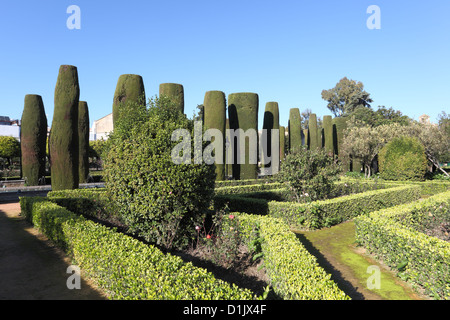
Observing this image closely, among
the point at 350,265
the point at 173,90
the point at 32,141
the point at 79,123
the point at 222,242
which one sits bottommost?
the point at 350,265

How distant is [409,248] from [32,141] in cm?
2327

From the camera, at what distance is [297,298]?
329cm

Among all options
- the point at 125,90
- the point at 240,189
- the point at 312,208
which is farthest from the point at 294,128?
the point at 312,208

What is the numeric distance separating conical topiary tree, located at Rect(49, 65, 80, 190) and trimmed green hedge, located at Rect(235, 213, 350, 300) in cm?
1178

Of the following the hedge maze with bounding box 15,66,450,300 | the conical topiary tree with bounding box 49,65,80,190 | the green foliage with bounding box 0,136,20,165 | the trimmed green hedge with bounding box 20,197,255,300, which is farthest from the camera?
the green foliage with bounding box 0,136,20,165

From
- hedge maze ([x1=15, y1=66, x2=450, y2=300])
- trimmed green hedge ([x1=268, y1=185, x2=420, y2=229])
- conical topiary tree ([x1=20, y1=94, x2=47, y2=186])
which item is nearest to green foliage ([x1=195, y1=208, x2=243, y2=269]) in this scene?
hedge maze ([x1=15, y1=66, x2=450, y2=300])

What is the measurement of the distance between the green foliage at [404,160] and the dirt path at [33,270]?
20811 mm

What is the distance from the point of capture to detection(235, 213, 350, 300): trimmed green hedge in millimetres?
3283

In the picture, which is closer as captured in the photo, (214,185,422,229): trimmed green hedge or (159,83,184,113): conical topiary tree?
(214,185,422,229): trimmed green hedge

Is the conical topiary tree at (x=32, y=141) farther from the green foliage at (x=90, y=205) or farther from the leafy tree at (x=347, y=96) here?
the leafy tree at (x=347, y=96)

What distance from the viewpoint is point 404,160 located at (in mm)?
19406

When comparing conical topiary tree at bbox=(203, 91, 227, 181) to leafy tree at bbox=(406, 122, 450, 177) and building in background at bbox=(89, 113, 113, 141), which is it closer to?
leafy tree at bbox=(406, 122, 450, 177)

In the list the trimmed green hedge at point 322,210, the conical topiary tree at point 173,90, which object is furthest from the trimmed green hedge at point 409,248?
the conical topiary tree at point 173,90

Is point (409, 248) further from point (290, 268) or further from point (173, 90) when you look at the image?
point (173, 90)
